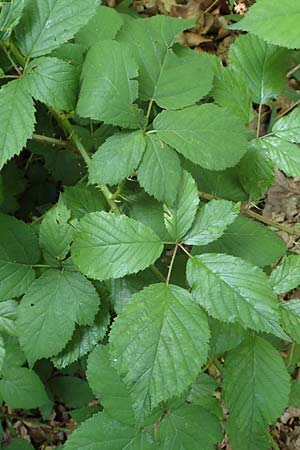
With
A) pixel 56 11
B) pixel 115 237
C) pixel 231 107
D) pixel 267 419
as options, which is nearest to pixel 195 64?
pixel 231 107

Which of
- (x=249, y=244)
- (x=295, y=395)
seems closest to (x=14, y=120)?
(x=249, y=244)

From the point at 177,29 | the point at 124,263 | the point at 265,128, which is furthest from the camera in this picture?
the point at 265,128

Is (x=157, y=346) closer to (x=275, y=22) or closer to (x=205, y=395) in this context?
(x=205, y=395)

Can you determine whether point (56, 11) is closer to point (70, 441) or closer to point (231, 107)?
point (231, 107)

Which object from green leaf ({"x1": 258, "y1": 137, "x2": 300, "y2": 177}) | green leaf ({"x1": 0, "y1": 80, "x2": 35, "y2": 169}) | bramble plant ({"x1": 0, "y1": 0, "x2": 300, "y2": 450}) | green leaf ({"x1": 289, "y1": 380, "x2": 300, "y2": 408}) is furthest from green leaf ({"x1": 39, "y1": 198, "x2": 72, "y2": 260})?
green leaf ({"x1": 289, "y1": 380, "x2": 300, "y2": 408})

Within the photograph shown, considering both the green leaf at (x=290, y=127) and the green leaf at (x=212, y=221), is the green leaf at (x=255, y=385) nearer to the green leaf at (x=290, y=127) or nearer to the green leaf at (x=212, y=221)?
the green leaf at (x=212, y=221)

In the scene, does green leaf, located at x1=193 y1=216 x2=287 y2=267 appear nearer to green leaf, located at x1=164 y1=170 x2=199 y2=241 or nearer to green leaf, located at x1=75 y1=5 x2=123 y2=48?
green leaf, located at x1=164 y1=170 x2=199 y2=241

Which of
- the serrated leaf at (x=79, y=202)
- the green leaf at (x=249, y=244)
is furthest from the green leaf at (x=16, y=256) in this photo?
the green leaf at (x=249, y=244)

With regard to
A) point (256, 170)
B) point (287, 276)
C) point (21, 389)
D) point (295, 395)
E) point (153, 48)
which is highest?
point (153, 48)
